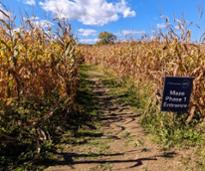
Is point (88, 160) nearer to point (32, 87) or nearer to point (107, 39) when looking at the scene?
point (32, 87)

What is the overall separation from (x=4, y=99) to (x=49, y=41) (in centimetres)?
267

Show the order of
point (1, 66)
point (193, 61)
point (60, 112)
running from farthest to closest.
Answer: point (60, 112) < point (193, 61) < point (1, 66)

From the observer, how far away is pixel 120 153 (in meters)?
5.28

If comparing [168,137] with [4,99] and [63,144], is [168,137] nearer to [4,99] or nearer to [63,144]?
[63,144]

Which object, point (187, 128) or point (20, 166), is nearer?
point (20, 166)

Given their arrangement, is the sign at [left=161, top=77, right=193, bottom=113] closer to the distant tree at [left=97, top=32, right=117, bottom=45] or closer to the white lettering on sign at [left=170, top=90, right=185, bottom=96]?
the white lettering on sign at [left=170, top=90, right=185, bottom=96]

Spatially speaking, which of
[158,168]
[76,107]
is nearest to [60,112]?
[76,107]

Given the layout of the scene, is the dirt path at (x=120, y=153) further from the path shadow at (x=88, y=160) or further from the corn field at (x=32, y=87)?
the corn field at (x=32, y=87)

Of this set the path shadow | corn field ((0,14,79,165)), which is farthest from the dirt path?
corn field ((0,14,79,165))

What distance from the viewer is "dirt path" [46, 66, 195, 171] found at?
4.76 meters

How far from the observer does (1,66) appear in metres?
5.83

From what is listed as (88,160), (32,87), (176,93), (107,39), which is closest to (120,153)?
(88,160)

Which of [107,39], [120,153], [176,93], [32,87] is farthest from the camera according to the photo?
[107,39]

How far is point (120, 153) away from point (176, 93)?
1.37m
